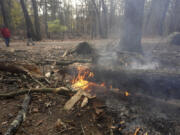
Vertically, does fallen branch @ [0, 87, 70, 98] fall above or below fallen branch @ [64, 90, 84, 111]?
above

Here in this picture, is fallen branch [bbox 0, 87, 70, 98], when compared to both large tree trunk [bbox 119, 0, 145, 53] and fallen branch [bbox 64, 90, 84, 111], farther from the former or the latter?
large tree trunk [bbox 119, 0, 145, 53]

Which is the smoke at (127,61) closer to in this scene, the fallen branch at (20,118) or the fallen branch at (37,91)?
the fallen branch at (37,91)

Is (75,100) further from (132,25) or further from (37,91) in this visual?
(132,25)

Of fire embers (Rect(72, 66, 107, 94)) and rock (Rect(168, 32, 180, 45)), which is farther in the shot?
rock (Rect(168, 32, 180, 45))

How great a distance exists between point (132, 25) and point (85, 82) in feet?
17.6

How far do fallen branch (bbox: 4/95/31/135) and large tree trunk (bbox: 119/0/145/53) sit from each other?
21.9 feet

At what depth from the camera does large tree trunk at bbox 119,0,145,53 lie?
24.1 ft

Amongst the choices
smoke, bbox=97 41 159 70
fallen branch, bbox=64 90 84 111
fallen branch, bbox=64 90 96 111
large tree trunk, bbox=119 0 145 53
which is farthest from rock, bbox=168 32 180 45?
fallen branch, bbox=64 90 84 111

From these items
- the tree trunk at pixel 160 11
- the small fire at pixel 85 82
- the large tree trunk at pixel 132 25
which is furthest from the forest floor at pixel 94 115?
the tree trunk at pixel 160 11

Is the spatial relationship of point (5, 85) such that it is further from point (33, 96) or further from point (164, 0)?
point (164, 0)

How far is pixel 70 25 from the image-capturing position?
3158 centimetres

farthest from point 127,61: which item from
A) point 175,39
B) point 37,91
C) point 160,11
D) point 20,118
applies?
point 160,11

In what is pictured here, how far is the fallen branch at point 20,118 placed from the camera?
2.11 m

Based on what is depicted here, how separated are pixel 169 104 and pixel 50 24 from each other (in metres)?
23.4
